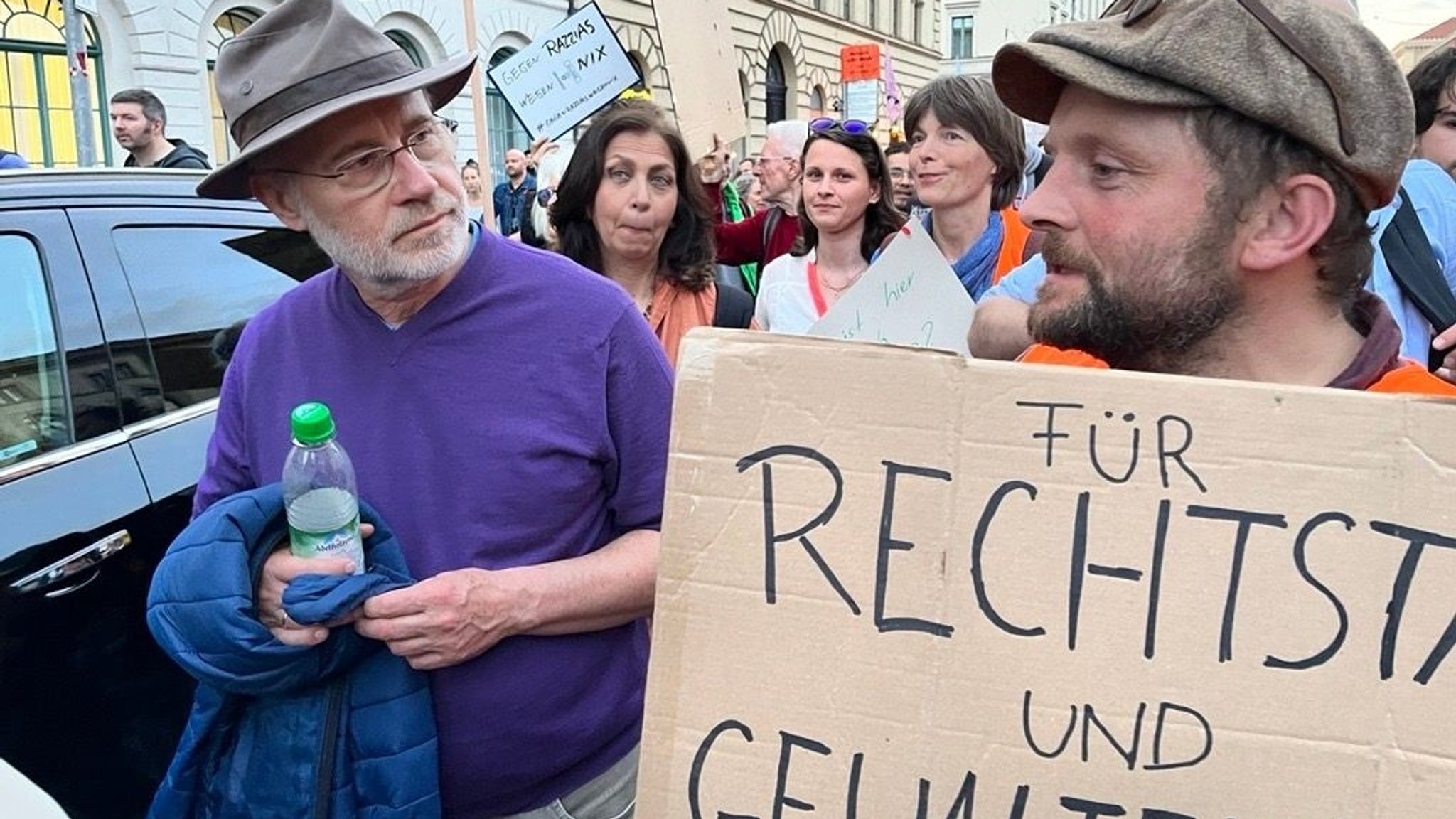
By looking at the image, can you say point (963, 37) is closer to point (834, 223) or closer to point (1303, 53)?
point (834, 223)

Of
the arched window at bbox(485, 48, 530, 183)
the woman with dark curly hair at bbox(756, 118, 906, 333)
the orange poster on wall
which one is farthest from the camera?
the arched window at bbox(485, 48, 530, 183)

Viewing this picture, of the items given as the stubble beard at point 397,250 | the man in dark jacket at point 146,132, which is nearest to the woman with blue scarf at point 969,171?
the stubble beard at point 397,250

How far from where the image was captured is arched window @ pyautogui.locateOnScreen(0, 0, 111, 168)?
1239cm

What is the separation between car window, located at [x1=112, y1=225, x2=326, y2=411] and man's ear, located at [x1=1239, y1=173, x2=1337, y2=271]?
2.20 metres

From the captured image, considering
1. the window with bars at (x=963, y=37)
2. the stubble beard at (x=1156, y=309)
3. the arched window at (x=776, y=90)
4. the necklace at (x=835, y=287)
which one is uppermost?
the window with bars at (x=963, y=37)

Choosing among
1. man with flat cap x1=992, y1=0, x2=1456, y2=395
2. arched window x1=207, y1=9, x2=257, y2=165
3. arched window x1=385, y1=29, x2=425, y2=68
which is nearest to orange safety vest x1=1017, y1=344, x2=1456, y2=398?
man with flat cap x1=992, y1=0, x2=1456, y2=395

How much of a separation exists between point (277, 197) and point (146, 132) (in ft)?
19.0

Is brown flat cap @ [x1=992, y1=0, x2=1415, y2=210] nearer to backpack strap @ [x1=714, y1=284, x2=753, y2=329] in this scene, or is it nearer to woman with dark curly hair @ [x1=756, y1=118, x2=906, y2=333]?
backpack strap @ [x1=714, y1=284, x2=753, y2=329]

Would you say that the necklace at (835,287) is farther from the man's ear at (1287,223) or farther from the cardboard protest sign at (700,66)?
the man's ear at (1287,223)

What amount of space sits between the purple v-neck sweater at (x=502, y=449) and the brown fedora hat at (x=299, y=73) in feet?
0.89

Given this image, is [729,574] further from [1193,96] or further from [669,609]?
[1193,96]

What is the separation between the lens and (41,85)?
41.8ft

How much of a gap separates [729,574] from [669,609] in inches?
2.7

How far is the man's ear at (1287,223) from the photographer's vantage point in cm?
117
